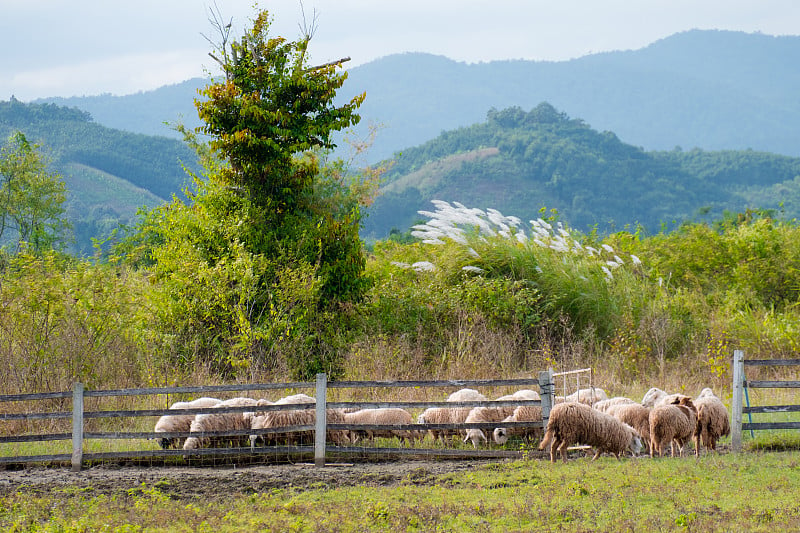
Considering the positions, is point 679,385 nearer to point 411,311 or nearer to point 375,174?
point 411,311

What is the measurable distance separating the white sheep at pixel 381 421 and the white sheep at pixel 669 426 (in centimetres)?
320

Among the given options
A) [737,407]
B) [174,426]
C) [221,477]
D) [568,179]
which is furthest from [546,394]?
[568,179]


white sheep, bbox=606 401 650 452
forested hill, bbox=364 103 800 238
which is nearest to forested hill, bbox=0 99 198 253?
forested hill, bbox=364 103 800 238

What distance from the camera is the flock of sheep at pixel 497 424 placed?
1096cm

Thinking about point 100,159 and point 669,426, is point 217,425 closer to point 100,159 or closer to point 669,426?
point 669,426

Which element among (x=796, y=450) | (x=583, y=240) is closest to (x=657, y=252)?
(x=583, y=240)

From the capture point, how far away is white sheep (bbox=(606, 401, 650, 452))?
473 inches

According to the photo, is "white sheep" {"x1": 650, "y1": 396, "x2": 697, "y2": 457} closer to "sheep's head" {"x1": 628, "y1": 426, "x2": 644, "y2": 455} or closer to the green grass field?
"sheep's head" {"x1": 628, "y1": 426, "x2": 644, "y2": 455}

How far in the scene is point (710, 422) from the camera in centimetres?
1172

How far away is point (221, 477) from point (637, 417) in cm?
566

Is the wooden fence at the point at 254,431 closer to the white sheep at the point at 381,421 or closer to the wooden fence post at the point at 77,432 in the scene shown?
the wooden fence post at the point at 77,432

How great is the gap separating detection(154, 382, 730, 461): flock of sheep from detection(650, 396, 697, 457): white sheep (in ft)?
0.04

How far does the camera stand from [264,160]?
19297mm

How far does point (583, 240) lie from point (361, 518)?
17.9 m
